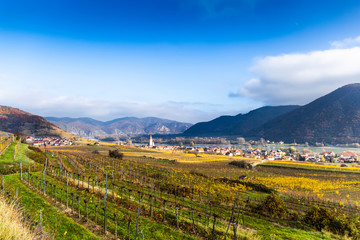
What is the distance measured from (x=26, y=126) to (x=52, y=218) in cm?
17277

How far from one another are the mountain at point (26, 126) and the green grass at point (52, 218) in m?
150

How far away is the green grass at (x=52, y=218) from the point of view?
9.25 metres

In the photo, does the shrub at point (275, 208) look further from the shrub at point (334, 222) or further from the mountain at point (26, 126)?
the mountain at point (26, 126)

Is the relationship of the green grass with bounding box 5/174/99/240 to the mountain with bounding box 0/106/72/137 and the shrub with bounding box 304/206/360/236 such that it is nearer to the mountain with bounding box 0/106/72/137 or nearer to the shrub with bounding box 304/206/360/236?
the shrub with bounding box 304/206/360/236

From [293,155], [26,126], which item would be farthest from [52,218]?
[26,126]

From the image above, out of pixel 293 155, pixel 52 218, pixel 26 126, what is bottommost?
pixel 293 155

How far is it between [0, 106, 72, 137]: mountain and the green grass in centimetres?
14992

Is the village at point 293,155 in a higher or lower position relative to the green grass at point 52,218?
lower

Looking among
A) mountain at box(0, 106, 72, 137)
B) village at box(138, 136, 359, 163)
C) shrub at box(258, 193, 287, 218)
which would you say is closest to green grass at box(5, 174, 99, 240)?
shrub at box(258, 193, 287, 218)

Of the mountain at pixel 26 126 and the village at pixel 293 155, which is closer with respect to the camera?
the village at pixel 293 155

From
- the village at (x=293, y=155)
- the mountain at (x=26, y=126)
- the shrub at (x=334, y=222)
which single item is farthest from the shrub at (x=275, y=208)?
the mountain at (x=26, y=126)

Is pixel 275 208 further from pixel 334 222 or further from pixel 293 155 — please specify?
pixel 293 155

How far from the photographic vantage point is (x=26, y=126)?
149250 mm

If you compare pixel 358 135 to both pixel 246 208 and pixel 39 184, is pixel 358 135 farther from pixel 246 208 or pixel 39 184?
pixel 39 184
